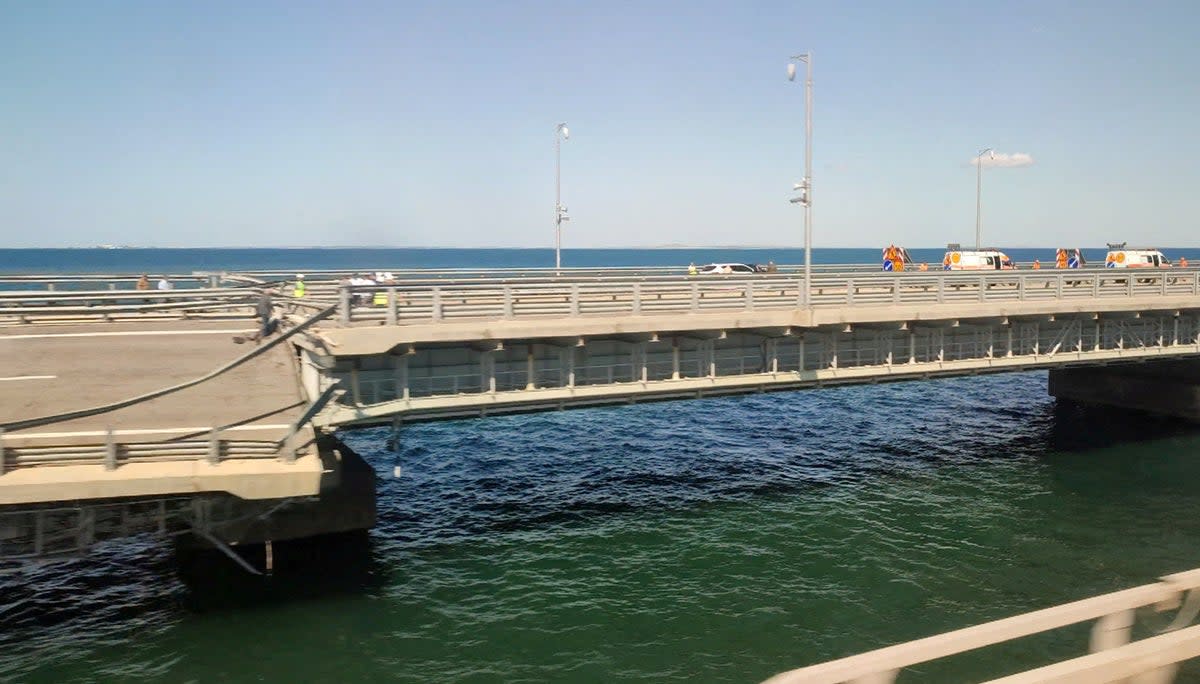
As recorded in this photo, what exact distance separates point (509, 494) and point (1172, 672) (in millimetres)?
23021

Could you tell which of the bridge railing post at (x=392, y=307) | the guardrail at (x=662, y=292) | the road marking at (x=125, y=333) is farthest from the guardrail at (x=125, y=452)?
the road marking at (x=125, y=333)

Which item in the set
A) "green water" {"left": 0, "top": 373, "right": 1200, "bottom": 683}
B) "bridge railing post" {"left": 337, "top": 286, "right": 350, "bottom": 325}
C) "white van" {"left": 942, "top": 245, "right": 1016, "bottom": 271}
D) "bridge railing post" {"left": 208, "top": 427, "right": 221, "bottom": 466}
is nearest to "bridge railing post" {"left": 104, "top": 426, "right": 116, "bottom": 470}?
"bridge railing post" {"left": 208, "top": 427, "right": 221, "bottom": 466}

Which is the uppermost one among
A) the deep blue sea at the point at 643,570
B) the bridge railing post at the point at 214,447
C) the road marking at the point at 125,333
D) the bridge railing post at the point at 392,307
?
the bridge railing post at the point at 392,307

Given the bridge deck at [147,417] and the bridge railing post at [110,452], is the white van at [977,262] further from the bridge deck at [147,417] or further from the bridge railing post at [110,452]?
the bridge railing post at [110,452]

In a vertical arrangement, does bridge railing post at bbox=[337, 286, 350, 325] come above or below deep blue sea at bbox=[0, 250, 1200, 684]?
above

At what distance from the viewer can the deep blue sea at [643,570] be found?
16.3 metres

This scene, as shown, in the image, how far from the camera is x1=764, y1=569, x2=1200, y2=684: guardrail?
15.3 feet

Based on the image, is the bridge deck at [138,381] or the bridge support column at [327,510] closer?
the bridge deck at [138,381]

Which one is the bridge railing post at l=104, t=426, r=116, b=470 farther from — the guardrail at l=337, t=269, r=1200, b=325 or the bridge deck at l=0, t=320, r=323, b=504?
the guardrail at l=337, t=269, r=1200, b=325

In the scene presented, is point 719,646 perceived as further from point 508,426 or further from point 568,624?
point 508,426

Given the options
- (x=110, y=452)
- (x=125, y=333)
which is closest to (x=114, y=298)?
(x=125, y=333)

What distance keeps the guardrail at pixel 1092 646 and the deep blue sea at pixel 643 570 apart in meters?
0.49

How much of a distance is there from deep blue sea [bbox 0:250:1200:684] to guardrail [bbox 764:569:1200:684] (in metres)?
0.49

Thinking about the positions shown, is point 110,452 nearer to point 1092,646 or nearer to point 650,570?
point 650,570
